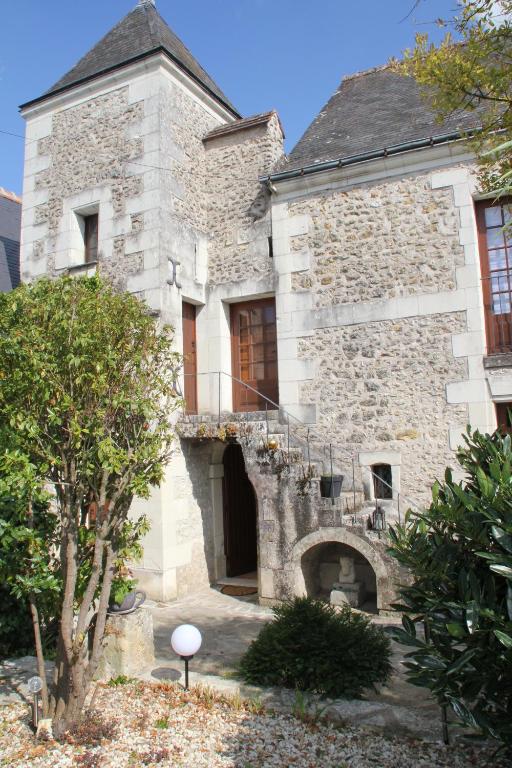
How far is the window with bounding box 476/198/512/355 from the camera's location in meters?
7.65

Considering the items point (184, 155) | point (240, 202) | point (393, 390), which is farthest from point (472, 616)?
point (184, 155)

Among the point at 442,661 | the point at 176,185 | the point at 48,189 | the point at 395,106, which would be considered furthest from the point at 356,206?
the point at 442,661

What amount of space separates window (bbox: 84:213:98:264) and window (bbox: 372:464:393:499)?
5.78 metres

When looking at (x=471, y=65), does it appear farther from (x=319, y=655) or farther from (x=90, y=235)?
(x=90, y=235)

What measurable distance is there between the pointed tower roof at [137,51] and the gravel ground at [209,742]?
8991mm

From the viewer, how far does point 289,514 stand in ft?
25.1

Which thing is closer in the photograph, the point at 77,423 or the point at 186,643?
the point at 77,423

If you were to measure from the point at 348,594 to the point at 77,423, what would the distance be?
5.08 metres

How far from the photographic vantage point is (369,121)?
927 cm

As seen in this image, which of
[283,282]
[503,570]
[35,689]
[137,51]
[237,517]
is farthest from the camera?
[237,517]

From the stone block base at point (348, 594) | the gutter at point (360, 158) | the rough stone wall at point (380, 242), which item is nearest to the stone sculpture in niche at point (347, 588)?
the stone block base at point (348, 594)

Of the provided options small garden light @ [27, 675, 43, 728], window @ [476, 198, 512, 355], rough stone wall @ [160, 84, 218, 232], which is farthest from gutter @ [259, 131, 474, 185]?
small garden light @ [27, 675, 43, 728]

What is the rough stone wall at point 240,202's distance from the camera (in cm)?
937

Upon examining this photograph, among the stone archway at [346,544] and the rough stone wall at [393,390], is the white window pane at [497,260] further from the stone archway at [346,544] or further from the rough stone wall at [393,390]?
the stone archway at [346,544]
